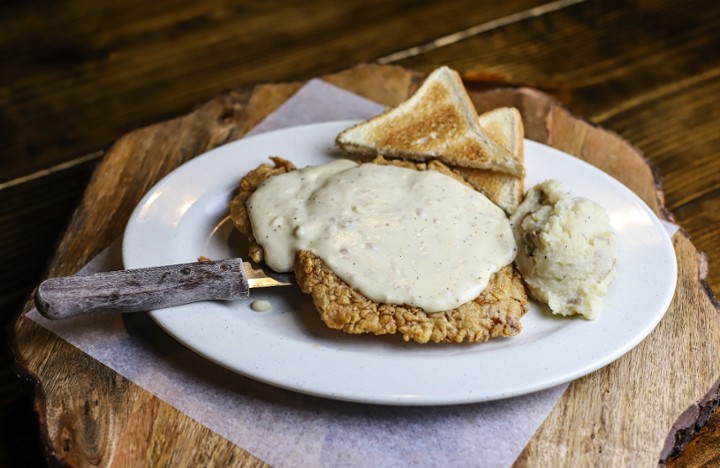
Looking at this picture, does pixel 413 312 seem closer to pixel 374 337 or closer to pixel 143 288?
pixel 374 337

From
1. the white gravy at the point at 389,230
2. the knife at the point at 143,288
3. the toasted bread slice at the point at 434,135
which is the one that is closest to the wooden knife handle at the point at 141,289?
the knife at the point at 143,288

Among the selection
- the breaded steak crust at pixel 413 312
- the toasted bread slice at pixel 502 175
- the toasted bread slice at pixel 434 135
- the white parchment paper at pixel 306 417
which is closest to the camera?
the white parchment paper at pixel 306 417

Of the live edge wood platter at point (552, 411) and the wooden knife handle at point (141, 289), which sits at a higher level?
the wooden knife handle at point (141, 289)

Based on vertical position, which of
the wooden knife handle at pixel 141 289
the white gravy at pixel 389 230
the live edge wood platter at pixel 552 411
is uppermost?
the wooden knife handle at pixel 141 289

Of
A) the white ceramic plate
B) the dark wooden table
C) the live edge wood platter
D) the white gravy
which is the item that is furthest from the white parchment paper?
the dark wooden table

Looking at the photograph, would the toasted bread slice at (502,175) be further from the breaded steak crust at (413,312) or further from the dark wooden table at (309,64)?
the dark wooden table at (309,64)
